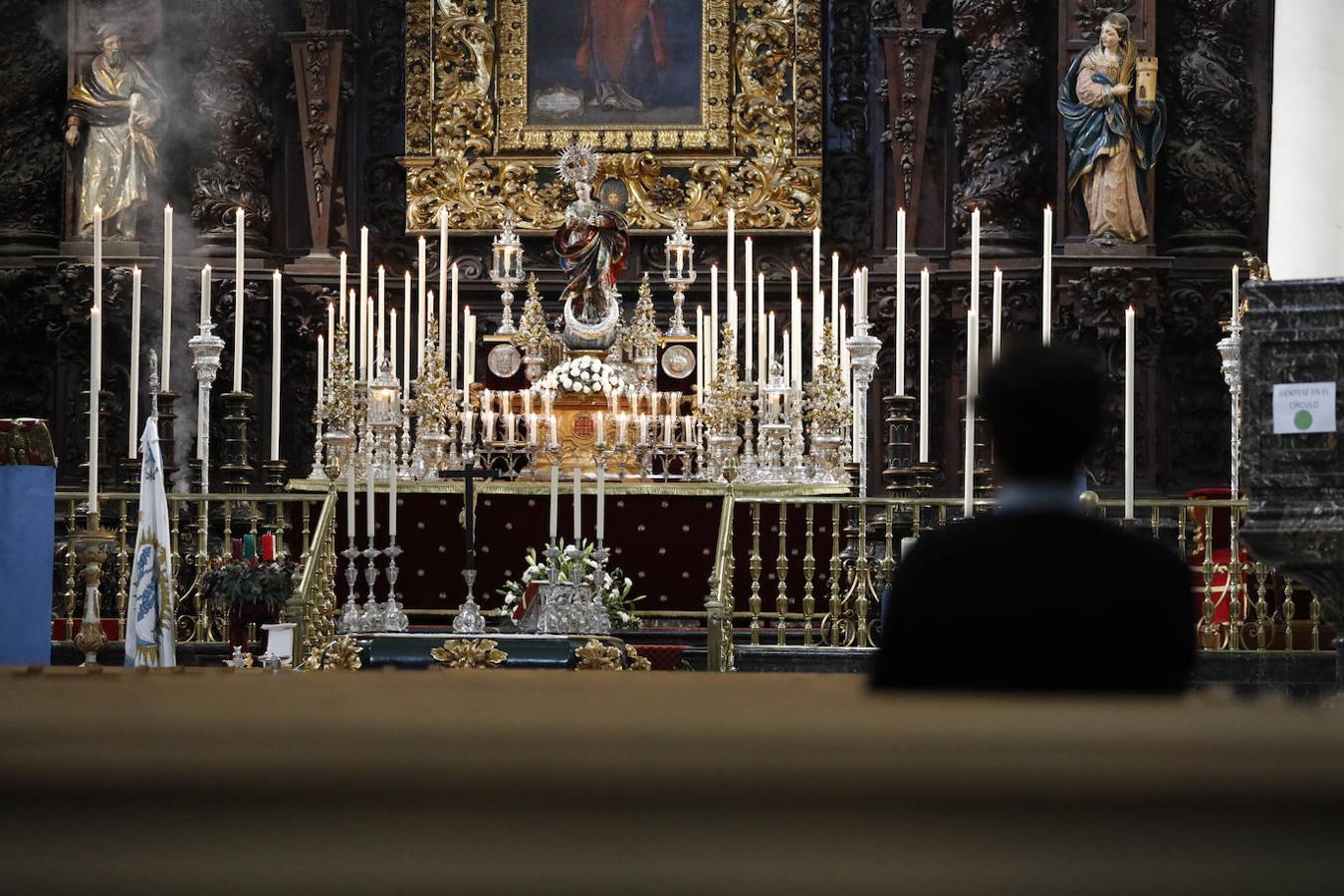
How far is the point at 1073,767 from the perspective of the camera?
1181mm

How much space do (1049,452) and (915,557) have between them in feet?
0.86

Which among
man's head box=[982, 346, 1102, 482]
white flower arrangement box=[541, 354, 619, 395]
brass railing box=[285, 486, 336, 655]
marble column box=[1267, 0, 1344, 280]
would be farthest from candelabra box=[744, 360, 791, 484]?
man's head box=[982, 346, 1102, 482]

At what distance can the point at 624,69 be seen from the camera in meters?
14.1

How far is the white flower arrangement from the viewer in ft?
33.6

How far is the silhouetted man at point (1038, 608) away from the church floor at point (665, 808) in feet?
3.64

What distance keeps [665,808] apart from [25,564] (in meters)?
5.12

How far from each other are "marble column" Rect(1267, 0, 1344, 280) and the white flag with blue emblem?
434 centimetres

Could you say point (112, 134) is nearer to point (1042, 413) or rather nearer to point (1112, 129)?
point (1112, 129)

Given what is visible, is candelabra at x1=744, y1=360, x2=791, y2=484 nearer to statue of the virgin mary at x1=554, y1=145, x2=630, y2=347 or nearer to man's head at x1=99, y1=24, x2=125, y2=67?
statue of the virgin mary at x1=554, y1=145, x2=630, y2=347

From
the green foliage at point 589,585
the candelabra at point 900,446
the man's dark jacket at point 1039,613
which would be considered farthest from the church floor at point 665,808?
the green foliage at point 589,585

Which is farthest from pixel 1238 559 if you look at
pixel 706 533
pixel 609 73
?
pixel 609 73

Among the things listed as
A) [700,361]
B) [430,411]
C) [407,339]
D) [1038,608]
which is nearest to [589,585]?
[430,411]

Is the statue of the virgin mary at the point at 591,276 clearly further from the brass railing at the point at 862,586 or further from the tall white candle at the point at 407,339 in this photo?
the brass railing at the point at 862,586

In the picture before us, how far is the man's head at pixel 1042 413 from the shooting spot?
2551mm
